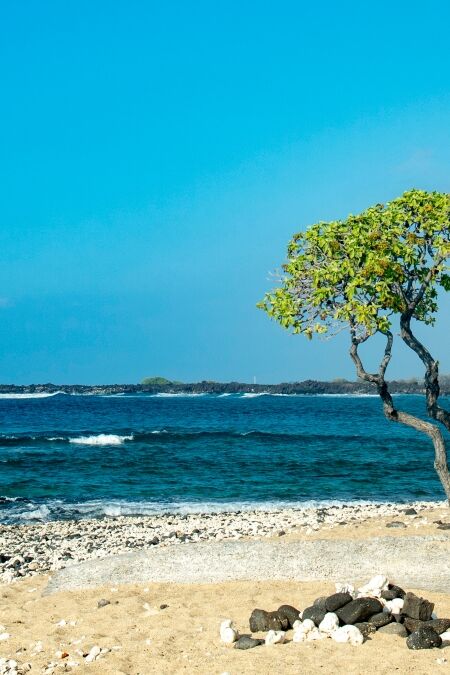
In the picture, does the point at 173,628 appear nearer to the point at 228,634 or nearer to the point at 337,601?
the point at 228,634

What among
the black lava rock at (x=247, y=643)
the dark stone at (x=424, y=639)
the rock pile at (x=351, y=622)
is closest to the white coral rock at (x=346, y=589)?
the rock pile at (x=351, y=622)

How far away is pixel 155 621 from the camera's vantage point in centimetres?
1156

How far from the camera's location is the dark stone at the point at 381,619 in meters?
10.2

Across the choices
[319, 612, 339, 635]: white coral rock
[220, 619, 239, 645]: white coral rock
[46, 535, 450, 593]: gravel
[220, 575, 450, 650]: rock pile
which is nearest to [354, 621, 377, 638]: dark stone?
[220, 575, 450, 650]: rock pile

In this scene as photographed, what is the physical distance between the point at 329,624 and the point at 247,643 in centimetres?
116

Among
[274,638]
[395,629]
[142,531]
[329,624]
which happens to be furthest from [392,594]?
[142,531]

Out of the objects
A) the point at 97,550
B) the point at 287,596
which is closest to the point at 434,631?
the point at 287,596

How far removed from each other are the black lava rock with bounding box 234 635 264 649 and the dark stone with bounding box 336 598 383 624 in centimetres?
120

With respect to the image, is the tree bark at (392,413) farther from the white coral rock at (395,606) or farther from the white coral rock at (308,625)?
the white coral rock at (308,625)

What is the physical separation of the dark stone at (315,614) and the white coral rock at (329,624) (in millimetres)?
131

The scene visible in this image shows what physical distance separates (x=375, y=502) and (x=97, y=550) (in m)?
13.2

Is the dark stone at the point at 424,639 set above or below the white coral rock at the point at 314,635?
above

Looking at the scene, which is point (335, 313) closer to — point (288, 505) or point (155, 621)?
point (155, 621)

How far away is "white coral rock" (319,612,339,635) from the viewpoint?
1021cm
